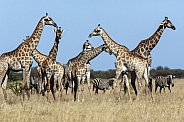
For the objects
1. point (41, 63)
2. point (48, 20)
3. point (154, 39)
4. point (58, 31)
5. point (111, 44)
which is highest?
point (48, 20)

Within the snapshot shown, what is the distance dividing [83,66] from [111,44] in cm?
140

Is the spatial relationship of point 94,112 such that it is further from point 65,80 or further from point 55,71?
point 65,80

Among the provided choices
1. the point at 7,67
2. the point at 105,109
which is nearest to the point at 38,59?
the point at 7,67

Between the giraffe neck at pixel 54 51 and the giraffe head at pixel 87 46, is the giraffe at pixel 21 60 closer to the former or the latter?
the giraffe neck at pixel 54 51

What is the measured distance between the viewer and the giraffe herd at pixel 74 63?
546 inches

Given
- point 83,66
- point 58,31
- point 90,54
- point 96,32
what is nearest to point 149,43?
point 96,32

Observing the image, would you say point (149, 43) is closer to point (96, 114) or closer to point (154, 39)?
point (154, 39)

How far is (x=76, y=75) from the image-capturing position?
51.8ft

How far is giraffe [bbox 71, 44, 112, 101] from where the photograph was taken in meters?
15.8

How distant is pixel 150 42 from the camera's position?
52.8ft

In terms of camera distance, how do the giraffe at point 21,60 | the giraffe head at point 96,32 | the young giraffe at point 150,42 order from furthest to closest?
1. the young giraffe at point 150,42
2. the giraffe head at point 96,32
3. the giraffe at point 21,60

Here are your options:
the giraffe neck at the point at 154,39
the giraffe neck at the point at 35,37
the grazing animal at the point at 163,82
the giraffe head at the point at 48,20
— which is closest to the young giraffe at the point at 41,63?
the giraffe head at the point at 48,20

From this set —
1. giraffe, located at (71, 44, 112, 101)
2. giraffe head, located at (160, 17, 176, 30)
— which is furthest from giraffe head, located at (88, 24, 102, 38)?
giraffe head, located at (160, 17, 176, 30)

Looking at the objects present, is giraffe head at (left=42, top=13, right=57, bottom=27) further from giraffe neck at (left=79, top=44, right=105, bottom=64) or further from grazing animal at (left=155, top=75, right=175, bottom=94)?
grazing animal at (left=155, top=75, right=175, bottom=94)
